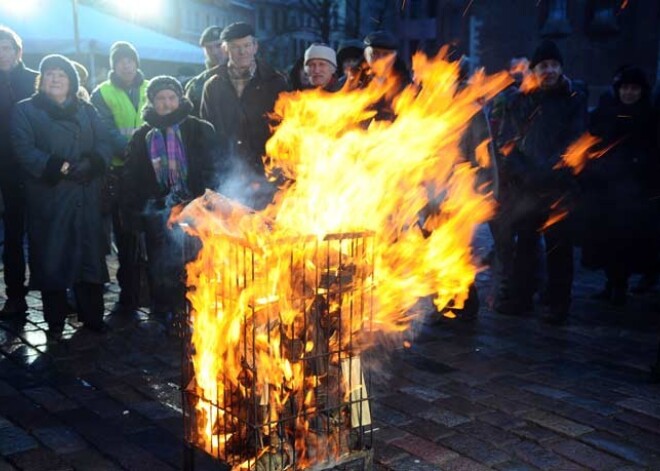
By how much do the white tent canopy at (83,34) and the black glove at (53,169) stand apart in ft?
24.3

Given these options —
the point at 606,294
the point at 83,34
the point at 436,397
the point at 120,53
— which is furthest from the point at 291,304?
the point at 83,34

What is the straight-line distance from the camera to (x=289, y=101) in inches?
251

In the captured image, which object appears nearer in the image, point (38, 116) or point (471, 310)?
point (38, 116)

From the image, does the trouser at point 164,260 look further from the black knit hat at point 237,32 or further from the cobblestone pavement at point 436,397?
the black knit hat at point 237,32

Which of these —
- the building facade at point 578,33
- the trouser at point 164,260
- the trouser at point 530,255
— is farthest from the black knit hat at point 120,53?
the building facade at point 578,33

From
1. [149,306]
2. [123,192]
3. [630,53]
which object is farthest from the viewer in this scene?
[630,53]

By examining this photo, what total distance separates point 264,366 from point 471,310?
12.4ft

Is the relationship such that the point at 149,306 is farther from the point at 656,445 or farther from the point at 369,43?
the point at 656,445

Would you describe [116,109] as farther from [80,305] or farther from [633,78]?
[633,78]

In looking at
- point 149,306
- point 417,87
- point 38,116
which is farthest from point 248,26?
point 149,306

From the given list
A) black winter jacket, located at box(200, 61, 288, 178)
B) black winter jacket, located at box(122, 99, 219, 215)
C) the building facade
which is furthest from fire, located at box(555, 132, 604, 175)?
the building facade

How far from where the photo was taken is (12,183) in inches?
275

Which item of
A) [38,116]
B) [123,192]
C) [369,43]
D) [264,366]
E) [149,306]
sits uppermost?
[369,43]

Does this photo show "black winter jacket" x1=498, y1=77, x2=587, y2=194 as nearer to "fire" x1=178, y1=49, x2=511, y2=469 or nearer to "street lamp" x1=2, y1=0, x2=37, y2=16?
"fire" x1=178, y1=49, x2=511, y2=469
